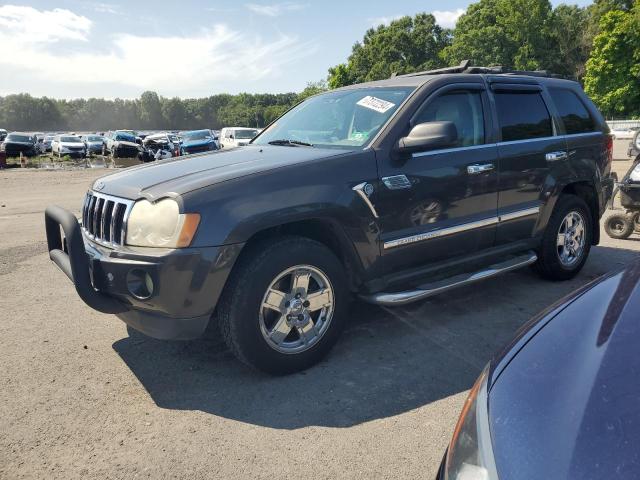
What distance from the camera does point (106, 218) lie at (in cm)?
317

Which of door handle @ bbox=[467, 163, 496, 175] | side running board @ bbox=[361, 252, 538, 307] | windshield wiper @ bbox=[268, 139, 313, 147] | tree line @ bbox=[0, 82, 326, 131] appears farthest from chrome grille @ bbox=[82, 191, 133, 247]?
tree line @ bbox=[0, 82, 326, 131]

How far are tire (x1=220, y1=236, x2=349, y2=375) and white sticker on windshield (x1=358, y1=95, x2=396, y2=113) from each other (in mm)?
1219

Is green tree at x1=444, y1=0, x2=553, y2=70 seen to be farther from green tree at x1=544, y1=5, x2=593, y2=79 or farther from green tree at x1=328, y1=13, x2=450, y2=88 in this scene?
green tree at x1=328, y1=13, x2=450, y2=88

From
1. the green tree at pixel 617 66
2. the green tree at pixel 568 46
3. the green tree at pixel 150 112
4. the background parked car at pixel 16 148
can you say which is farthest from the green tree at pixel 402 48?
the green tree at pixel 150 112

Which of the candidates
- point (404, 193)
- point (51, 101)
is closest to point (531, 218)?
point (404, 193)

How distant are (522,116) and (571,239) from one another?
4.53ft

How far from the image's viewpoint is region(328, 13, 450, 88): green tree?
209 feet

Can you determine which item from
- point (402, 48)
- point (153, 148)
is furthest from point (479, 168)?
point (402, 48)

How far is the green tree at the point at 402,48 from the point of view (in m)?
63.7

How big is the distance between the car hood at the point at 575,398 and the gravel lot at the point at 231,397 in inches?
41.7

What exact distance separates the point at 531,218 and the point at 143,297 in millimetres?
3318

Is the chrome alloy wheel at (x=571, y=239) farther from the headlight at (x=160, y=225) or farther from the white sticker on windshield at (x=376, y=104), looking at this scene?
the headlight at (x=160, y=225)

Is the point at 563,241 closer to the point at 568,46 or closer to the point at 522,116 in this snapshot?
the point at 522,116

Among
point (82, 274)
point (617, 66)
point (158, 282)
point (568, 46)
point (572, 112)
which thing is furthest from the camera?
point (568, 46)
